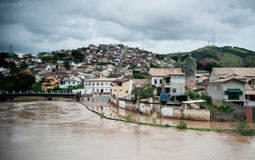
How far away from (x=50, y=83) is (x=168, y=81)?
123 feet

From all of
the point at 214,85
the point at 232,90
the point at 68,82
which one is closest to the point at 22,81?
the point at 68,82

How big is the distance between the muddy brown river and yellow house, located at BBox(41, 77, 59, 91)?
40.7m

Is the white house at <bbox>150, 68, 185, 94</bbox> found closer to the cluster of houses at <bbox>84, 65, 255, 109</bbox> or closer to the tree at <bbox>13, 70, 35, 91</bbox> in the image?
the cluster of houses at <bbox>84, 65, 255, 109</bbox>

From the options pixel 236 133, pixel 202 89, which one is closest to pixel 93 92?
pixel 202 89

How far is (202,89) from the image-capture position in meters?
32.9

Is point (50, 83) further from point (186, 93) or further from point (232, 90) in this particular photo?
point (232, 90)

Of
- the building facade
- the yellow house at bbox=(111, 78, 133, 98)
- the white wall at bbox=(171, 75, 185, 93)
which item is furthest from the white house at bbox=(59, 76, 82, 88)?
the building facade

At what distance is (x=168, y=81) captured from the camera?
3231 cm

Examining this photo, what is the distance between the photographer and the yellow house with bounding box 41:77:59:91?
57.4 metres

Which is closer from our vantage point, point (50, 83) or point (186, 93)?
point (186, 93)

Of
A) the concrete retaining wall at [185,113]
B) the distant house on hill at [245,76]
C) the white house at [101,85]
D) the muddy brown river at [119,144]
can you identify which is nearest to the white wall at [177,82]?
the distant house on hill at [245,76]

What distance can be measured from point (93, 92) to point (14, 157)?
3701 cm

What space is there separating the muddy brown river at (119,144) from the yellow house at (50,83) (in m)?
40.7

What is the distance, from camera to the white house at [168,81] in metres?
A: 31.4
